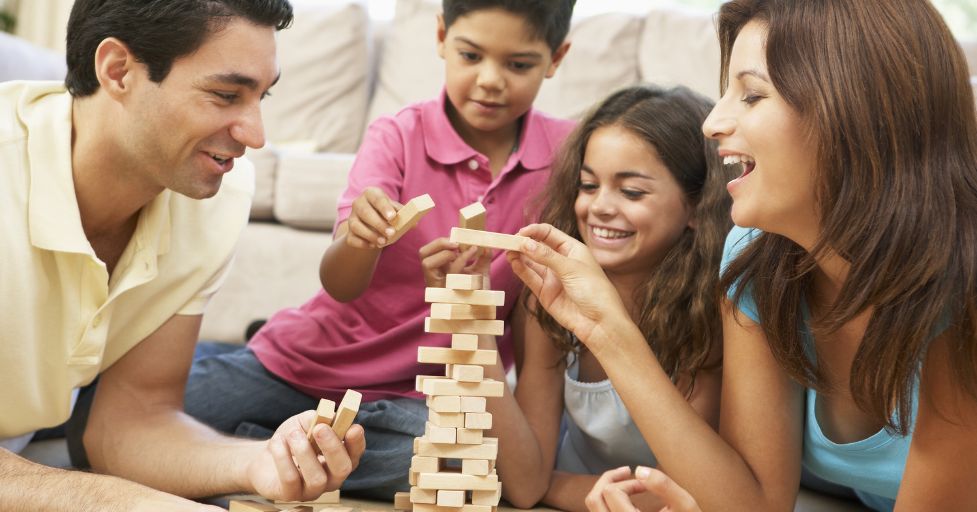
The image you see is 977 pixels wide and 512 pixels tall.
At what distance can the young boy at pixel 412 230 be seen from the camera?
221 centimetres

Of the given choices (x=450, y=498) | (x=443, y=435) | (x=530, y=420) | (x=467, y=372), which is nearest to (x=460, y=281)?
(x=467, y=372)

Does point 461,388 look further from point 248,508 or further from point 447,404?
point 248,508

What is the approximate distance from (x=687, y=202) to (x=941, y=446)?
0.76 meters

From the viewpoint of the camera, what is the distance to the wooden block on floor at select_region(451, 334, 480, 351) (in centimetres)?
162

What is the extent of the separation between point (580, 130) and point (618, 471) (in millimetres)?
905

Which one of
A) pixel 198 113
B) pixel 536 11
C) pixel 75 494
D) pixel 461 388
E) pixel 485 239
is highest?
pixel 536 11

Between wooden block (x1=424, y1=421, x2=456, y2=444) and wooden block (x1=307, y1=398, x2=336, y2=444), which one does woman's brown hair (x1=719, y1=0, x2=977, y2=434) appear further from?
wooden block (x1=307, y1=398, x2=336, y2=444)

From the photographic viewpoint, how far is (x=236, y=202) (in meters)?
2.16

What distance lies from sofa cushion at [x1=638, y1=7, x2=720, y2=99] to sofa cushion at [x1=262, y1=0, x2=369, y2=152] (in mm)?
1277

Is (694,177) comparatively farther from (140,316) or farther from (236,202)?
(140,316)

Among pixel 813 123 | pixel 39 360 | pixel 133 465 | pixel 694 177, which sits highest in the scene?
pixel 813 123

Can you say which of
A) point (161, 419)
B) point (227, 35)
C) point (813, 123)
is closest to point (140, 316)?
point (161, 419)

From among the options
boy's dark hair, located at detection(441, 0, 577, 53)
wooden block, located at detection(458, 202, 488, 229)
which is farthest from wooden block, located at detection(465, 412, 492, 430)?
boy's dark hair, located at detection(441, 0, 577, 53)

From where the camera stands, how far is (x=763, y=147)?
1.59 meters
